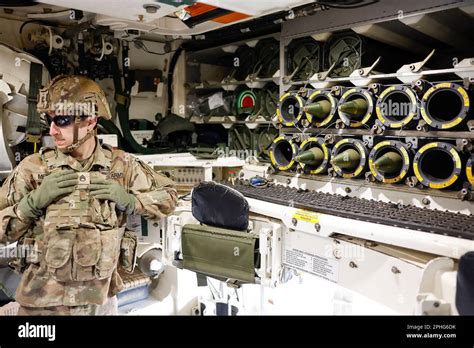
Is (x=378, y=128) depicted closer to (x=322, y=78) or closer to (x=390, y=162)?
(x=390, y=162)

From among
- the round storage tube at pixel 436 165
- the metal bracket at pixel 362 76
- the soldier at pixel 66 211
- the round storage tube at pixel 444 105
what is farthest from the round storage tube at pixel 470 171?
the soldier at pixel 66 211

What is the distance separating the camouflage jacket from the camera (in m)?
2.27

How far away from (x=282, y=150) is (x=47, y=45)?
2.10m

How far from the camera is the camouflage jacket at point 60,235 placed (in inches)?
89.4

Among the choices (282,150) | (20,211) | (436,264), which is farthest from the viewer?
(282,150)

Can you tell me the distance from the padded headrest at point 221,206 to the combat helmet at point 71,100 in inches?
30.2

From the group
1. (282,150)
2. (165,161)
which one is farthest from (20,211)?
(282,150)

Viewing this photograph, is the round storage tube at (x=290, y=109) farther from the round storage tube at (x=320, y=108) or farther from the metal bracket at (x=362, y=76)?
the metal bracket at (x=362, y=76)

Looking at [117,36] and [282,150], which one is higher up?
[117,36]

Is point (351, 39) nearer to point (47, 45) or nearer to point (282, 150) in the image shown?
point (282, 150)

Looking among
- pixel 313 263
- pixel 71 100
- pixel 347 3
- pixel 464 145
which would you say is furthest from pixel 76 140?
pixel 464 145

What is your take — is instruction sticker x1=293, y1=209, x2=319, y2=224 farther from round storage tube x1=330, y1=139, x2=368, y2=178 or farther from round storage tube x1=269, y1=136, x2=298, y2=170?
round storage tube x1=269, y1=136, x2=298, y2=170

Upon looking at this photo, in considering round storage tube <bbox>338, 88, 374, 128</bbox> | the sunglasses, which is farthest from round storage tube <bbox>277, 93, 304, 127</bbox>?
the sunglasses

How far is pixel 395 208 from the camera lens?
2.32 metres
